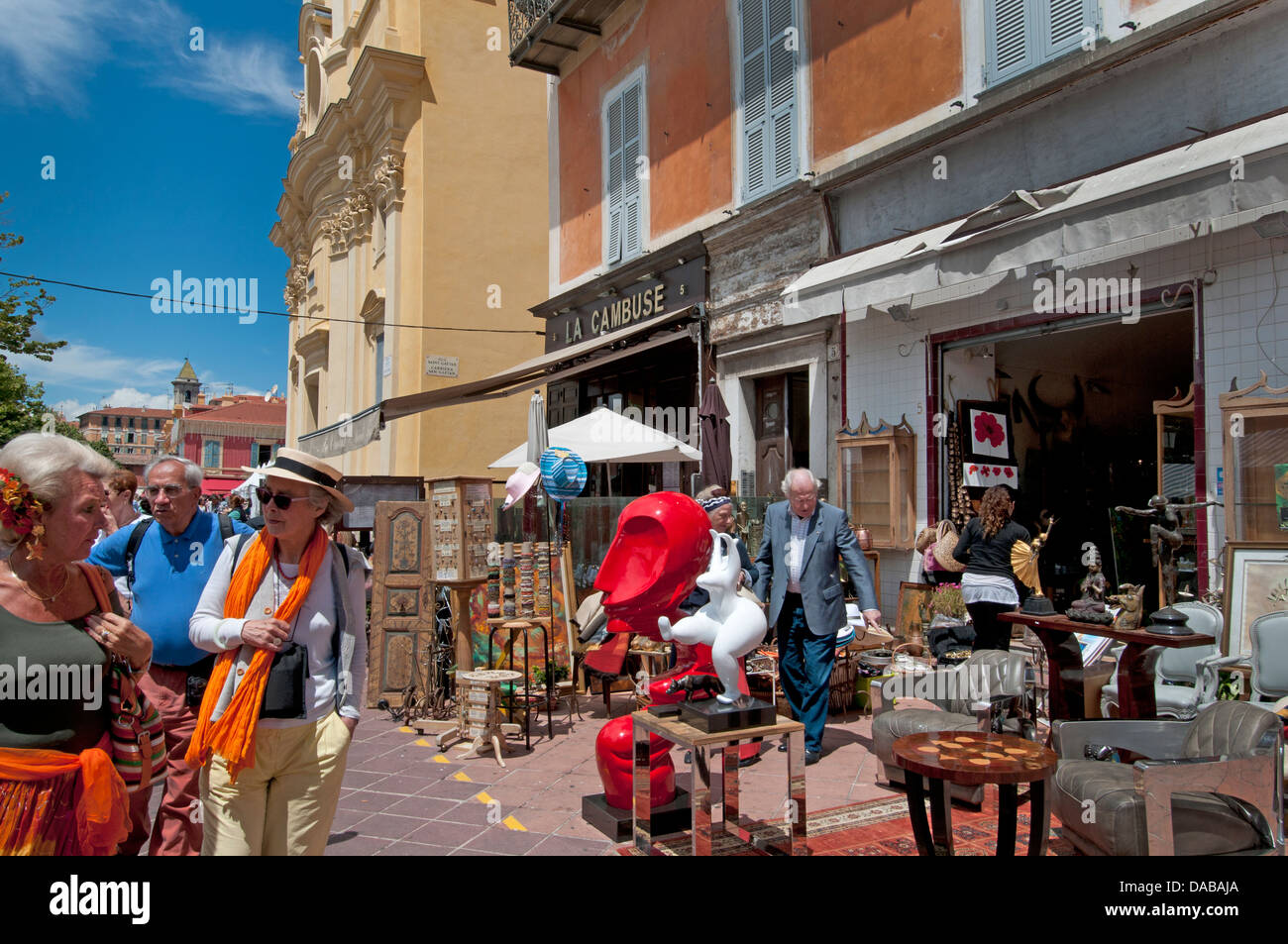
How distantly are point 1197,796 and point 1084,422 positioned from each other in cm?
751

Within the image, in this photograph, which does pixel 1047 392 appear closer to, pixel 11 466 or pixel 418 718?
pixel 418 718

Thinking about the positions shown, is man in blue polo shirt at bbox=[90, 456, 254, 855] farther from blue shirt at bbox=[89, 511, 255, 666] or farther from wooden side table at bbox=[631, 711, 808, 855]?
wooden side table at bbox=[631, 711, 808, 855]

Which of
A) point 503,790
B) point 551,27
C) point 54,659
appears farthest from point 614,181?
point 54,659

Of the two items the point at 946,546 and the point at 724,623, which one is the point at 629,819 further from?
the point at 946,546

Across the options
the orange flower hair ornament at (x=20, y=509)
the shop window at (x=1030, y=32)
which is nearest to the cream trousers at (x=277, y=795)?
the orange flower hair ornament at (x=20, y=509)

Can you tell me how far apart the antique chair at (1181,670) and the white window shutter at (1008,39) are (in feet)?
15.9

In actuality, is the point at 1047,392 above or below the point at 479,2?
Answer: below

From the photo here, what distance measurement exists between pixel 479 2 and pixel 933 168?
1415cm

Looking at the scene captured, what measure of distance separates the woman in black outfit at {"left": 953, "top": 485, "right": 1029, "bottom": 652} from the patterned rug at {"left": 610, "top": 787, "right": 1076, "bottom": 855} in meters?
1.77

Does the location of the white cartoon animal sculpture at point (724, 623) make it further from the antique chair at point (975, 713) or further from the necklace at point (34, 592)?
the necklace at point (34, 592)

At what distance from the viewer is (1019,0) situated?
281 inches

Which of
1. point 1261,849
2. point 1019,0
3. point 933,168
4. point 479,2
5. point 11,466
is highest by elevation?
point 479,2

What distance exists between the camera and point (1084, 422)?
952 centimetres
